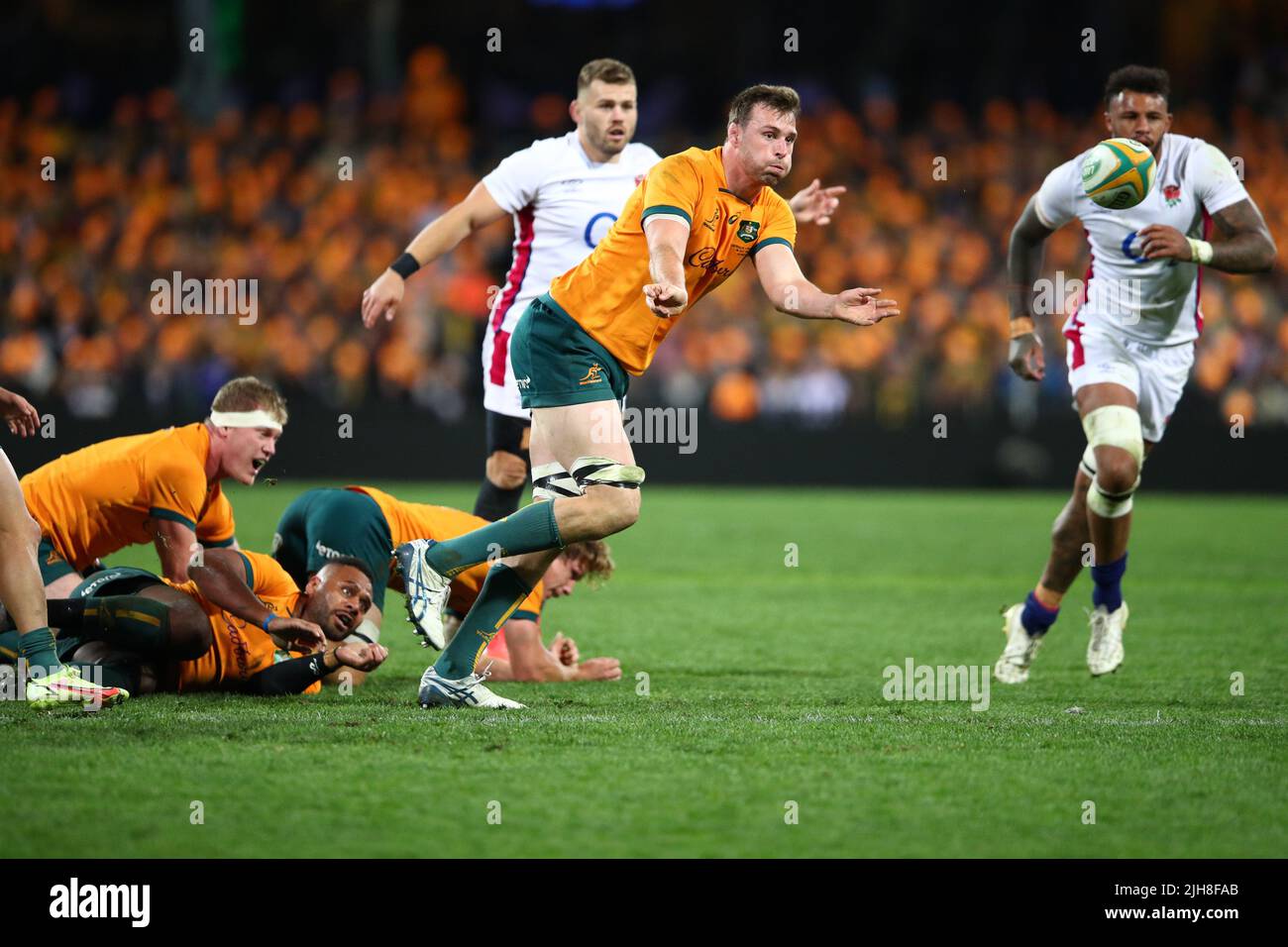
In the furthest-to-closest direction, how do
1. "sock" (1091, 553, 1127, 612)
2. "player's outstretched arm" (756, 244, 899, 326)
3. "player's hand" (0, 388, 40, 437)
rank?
"sock" (1091, 553, 1127, 612) → "player's hand" (0, 388, 40, 437) → "player's outstretched arm" (756, 244, 899, 326)

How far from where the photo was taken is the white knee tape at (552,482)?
5590 millimetres

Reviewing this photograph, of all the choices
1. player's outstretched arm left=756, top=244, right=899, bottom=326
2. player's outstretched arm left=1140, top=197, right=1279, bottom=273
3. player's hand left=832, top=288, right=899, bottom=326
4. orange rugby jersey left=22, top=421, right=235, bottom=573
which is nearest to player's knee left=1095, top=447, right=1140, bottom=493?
player's outstretched arm left=1140, top=197, right=1279, bottom=273

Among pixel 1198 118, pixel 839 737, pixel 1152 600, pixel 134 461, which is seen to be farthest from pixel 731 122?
pixel 1198 118

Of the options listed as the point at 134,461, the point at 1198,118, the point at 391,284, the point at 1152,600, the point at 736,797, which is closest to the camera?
the point at 736,797

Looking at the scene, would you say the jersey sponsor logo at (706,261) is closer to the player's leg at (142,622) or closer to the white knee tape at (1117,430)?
the white knee tape at (1117,430)

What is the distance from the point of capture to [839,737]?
5.19 m

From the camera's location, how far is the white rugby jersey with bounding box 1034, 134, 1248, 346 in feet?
22.9

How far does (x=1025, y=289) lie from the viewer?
734cm

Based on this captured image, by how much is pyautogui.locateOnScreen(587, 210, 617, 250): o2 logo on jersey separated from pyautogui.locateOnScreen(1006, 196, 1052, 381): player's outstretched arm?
6.35ft

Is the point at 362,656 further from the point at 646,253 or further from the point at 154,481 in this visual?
the point at 646,253

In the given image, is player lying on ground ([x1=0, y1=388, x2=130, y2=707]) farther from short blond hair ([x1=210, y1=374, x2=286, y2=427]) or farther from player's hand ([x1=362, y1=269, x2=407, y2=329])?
player's hand ([x1=362, y1=269, x2=407, y2=329])

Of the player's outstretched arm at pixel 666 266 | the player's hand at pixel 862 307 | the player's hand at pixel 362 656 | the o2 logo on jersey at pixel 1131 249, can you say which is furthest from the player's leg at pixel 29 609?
the o2 logo on jersey at pixel 1131 249
